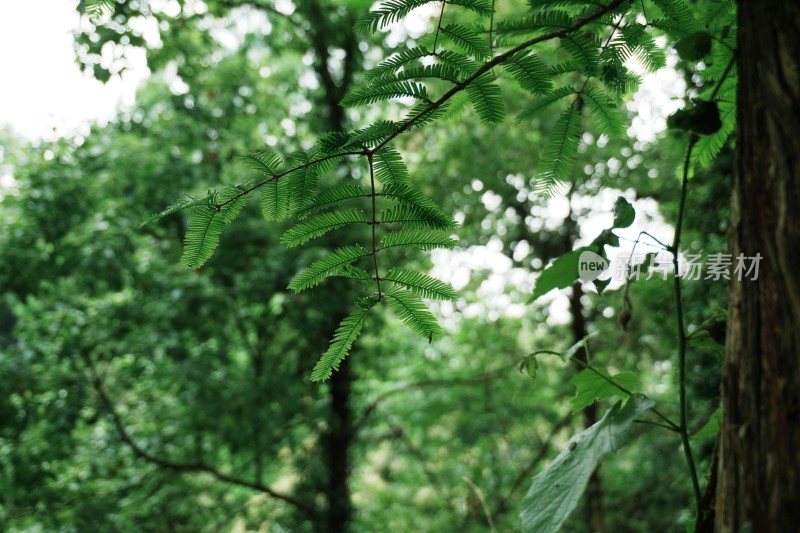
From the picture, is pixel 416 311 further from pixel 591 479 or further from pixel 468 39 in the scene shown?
pixel 591 479

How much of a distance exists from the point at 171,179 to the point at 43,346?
145 cm

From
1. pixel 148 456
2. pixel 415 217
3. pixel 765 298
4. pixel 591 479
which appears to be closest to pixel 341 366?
pixel 148 456

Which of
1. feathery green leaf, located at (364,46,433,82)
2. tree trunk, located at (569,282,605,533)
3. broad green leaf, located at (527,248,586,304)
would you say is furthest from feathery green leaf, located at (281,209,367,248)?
tree trunk, located at (569,282,605,533)

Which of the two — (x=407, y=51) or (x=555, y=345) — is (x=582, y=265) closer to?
(x=407, y=51)

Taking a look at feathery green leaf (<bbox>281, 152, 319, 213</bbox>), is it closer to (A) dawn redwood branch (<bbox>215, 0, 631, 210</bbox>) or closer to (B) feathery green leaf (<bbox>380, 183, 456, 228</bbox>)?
(A) dawn redwood branch (<bbox>215, 0, 631, 210</bbox>)

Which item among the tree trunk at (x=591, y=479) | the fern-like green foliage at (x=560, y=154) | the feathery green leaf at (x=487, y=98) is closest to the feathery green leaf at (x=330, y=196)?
the feathery green leaf at (x=487, y=98)

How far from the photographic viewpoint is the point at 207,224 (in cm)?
107

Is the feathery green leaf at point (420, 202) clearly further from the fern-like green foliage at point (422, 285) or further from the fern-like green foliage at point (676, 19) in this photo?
the fern-like green foliage at point (676, 19)

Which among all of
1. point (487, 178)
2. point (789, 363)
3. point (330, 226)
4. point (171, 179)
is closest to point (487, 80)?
point (330, 226)

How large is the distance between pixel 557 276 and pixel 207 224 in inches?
23.2

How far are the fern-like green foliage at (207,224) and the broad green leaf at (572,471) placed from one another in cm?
65

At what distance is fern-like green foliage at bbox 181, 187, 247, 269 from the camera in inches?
41.4

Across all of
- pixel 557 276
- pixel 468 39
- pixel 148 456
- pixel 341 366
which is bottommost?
pixel 557 276

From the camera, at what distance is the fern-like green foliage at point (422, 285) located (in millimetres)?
1153
